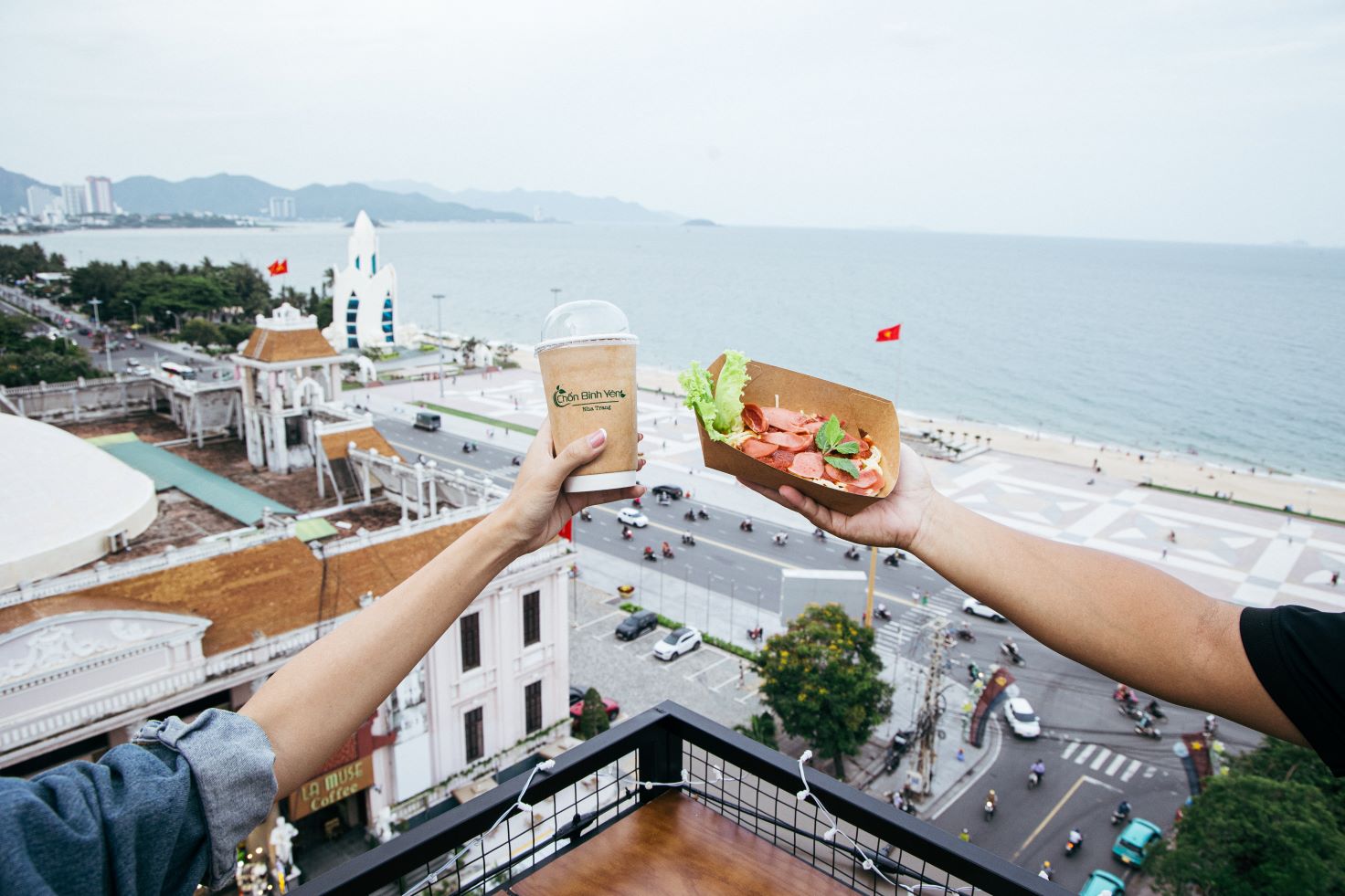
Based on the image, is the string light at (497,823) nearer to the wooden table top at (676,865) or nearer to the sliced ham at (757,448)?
the wooden table top at (676,865)

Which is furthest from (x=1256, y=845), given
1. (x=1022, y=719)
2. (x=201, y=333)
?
(x=201, y=333)

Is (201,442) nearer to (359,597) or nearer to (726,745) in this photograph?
(359,597)

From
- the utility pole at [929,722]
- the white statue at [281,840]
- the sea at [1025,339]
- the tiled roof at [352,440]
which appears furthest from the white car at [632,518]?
the white statue at [281,840]

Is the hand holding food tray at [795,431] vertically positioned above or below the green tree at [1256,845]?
above

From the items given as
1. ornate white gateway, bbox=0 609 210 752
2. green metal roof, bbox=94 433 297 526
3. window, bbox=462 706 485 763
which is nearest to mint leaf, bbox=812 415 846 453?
ornate white gateway, bbox=0 609 210 752

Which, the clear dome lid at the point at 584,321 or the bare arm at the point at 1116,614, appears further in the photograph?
the clear dome lid at the point at 584,321

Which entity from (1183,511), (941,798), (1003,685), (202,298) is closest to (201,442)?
(941,798)
